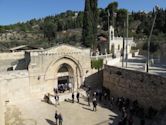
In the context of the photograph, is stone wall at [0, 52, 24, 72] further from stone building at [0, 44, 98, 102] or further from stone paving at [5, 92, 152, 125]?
stone paving at [5, 92, 152, 125]

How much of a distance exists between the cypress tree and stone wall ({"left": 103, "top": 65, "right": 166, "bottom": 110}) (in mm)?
Answer: 8391

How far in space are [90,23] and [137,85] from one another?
14299 mm

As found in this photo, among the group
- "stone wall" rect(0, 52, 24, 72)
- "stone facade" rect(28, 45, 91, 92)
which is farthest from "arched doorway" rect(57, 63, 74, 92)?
"stone wall" rect(0, 52, 24, 72)

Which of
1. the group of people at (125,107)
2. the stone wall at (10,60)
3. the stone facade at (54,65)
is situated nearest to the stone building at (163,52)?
the stone facade at (54,65)

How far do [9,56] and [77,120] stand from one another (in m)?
11.5

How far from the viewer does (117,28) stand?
6016 centimetres

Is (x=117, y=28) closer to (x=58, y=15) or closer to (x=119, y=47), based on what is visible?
(x=119, y=47)

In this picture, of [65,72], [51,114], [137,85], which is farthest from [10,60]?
[137,85]

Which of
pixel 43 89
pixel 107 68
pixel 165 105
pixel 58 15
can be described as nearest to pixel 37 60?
pixel 43 89

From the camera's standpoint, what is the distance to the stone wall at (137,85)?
19.7 m

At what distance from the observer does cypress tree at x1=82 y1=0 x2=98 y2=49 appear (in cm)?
3369

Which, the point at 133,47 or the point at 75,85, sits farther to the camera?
the point at 133,47

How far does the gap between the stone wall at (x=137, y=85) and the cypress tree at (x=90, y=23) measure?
8391 millimetres

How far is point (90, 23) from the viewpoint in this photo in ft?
111
